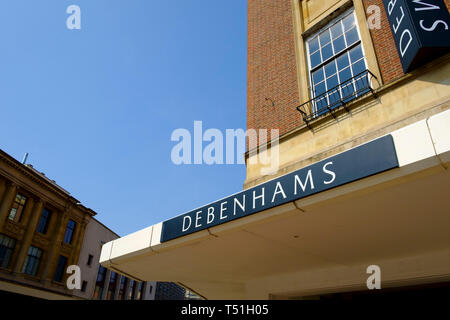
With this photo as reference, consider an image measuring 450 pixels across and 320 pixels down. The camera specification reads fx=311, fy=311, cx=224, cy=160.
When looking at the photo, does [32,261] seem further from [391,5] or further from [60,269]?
[391,5]

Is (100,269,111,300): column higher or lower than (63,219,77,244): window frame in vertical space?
lower

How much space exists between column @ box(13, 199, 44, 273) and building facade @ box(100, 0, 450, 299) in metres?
26.2

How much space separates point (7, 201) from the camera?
91.2 feet

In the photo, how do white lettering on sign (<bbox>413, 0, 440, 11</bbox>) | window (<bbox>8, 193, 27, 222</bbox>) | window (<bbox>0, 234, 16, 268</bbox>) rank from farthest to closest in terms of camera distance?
window (<bbox>8, 193, 27, 222</bbox>), window (<bbox>0, 234, 16, 268</bbox>), white lettering on sign (<bbox>413, 0, 440, 11</bbox>)

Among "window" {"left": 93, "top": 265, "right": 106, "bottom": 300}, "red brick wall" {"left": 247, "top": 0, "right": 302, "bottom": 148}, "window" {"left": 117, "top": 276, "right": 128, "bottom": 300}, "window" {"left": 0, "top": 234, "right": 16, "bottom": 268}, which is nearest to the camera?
"red brick wall" {"left": 247, "top": 0, "right": 302, "bottom": 148}

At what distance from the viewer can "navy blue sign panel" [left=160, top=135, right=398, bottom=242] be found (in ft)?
13.3

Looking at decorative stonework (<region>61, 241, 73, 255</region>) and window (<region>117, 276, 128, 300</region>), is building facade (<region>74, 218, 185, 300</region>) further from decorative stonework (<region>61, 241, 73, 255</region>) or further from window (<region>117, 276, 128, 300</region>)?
decorative stonework (<region>61, 241, 73, 255</region>)

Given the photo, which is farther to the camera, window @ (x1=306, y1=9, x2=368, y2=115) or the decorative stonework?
the decorative stonework

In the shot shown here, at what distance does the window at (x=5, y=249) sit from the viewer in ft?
89.5

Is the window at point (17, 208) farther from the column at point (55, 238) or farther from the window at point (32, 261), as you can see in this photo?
the column at point (55, 238)

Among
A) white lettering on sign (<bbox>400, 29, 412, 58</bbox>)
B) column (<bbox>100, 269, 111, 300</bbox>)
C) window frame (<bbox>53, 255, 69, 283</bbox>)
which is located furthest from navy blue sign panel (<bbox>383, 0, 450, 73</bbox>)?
column (<bbox>100, 269, 111, 300</bbox>)

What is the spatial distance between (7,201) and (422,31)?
3258 centimetres

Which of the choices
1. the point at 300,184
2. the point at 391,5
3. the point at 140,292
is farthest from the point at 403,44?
the point at 140,292
